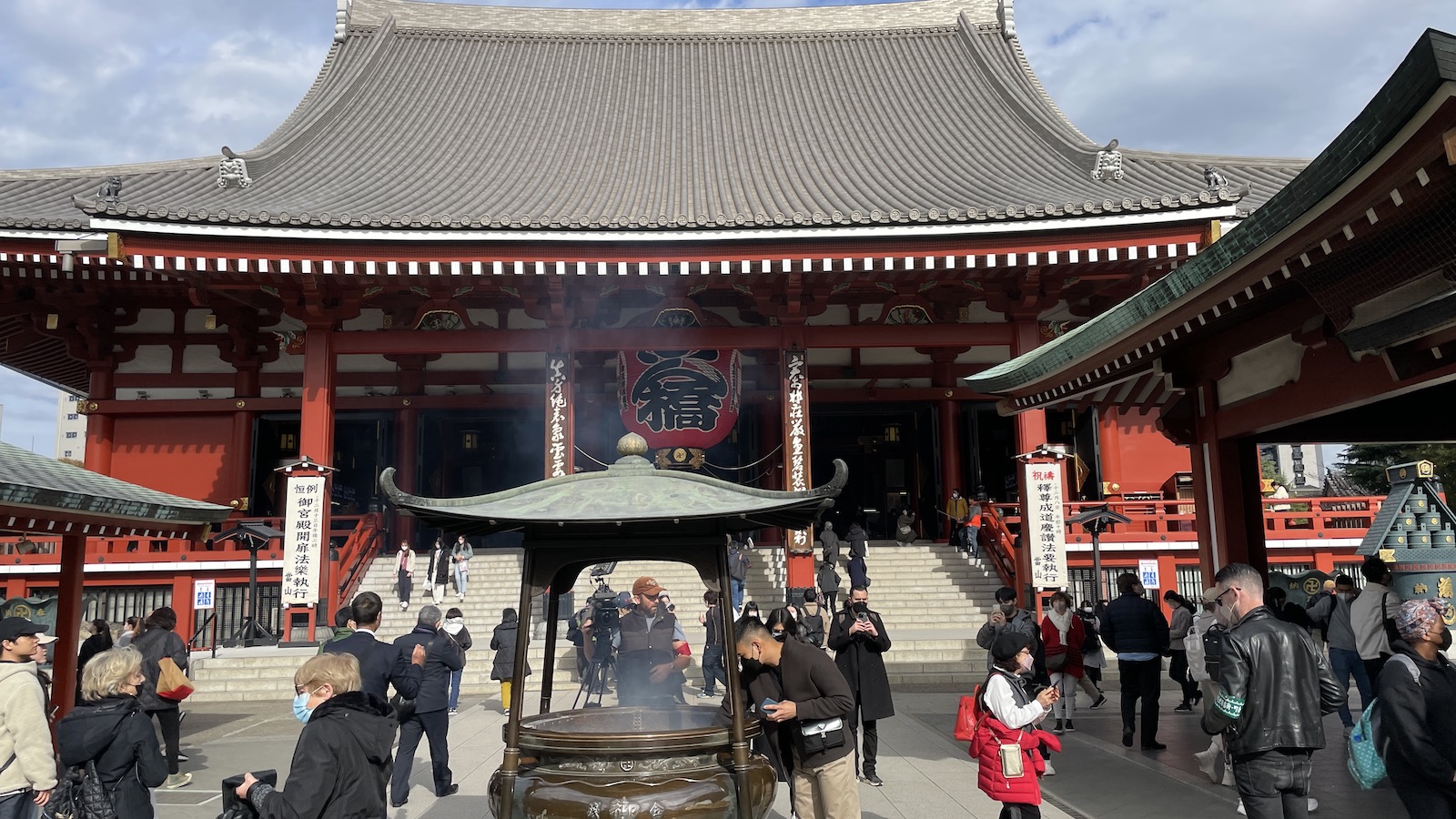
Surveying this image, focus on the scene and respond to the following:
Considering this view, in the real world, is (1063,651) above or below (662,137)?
below

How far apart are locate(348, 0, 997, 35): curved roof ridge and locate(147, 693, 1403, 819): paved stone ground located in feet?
60.9

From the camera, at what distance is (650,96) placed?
846 inches

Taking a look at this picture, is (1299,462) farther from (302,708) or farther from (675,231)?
(302,708)

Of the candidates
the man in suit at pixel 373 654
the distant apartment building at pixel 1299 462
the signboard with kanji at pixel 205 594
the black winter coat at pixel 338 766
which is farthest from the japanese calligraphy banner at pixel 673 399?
the distant apartment building at pixel 1299 462

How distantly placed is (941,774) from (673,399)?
28.8 feet

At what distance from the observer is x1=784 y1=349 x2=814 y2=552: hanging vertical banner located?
14.8 m

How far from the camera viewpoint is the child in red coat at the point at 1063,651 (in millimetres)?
9062

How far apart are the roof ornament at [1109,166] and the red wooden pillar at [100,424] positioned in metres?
17.2

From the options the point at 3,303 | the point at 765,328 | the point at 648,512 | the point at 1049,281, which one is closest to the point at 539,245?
the point at 765,328

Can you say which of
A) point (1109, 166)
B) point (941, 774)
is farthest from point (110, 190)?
point (1109, 166)

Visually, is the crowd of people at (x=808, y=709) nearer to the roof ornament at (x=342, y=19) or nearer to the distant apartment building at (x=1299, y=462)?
the roof ornament at (x=342, y=19)

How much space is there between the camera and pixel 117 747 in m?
4.63

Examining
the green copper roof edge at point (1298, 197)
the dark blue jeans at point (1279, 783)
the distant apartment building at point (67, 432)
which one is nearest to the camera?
the green copper roof edge at point (1298, 197)

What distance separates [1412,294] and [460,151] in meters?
16.9
